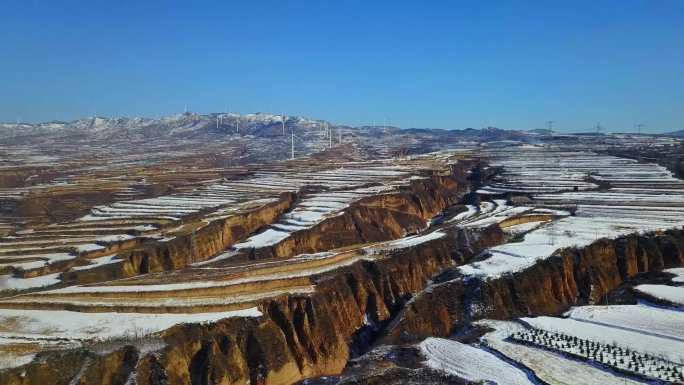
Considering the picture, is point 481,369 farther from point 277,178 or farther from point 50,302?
point 277,178

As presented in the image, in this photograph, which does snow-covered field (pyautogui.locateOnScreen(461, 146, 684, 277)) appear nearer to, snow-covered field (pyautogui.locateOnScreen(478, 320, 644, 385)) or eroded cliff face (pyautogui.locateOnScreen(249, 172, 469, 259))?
eroded cliff face (pyautogui.locateOnScreen(249, 172, 469, 259))

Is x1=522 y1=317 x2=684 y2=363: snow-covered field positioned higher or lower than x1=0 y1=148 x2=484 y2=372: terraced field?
lower

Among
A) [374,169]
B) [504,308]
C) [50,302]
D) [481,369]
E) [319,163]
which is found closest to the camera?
[481,369]

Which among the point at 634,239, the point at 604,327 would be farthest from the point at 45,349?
the point at 634,239

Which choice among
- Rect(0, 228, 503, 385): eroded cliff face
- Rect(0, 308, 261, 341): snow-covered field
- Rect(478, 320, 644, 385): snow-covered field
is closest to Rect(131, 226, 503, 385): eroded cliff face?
Rect(0, 228, 503, 385): eroded cliff face

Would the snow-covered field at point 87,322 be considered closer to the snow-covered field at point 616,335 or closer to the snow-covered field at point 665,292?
the snow-covered field at point 616,335

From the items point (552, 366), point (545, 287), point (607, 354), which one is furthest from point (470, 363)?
point (545, 287)

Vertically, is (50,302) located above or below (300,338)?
above

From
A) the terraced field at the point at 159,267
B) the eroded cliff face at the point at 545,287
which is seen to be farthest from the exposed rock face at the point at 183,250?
the eroded cliff face at the point at 545,287
